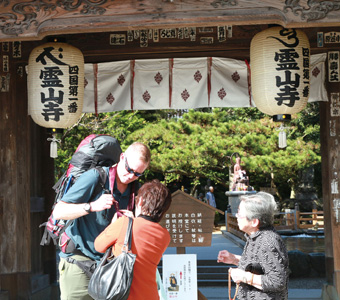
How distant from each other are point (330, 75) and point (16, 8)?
4610 mm

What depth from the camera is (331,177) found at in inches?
280

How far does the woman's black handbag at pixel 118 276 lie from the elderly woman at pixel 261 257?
804mm

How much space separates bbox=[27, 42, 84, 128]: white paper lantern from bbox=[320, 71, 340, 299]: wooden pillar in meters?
3.74

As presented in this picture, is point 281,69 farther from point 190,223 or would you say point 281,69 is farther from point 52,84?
point 52,84

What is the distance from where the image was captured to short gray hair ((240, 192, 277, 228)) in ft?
11.1

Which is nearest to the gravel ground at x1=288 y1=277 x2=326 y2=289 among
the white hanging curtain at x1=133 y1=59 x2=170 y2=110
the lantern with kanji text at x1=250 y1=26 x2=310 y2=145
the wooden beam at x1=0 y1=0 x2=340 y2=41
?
the white hanging curtain at x1=133 y1=59 x2=170 y2=110

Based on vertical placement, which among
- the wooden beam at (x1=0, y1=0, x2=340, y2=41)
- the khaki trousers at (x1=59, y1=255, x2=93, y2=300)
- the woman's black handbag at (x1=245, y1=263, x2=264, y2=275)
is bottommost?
the khaki trousers at (x1=59, y1=255, x2=93, y2=300)

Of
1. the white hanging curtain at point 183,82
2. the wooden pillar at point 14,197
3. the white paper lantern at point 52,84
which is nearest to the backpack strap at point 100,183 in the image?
the white paper lantern at point 52,84

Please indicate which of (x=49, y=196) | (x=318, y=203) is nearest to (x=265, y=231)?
(x=49, y=196)

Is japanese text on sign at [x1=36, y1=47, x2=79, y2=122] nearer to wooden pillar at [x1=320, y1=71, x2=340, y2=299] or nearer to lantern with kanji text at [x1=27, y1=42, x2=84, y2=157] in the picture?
lantern with kanji text at [x1=27, y1=42, x2=84, y2=157]

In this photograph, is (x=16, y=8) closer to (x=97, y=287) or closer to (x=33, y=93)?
(x=33, y=93)

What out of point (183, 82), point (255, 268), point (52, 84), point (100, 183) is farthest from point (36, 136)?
point (255, 268)

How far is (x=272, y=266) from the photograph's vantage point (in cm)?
324

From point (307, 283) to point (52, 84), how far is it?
7260mm
